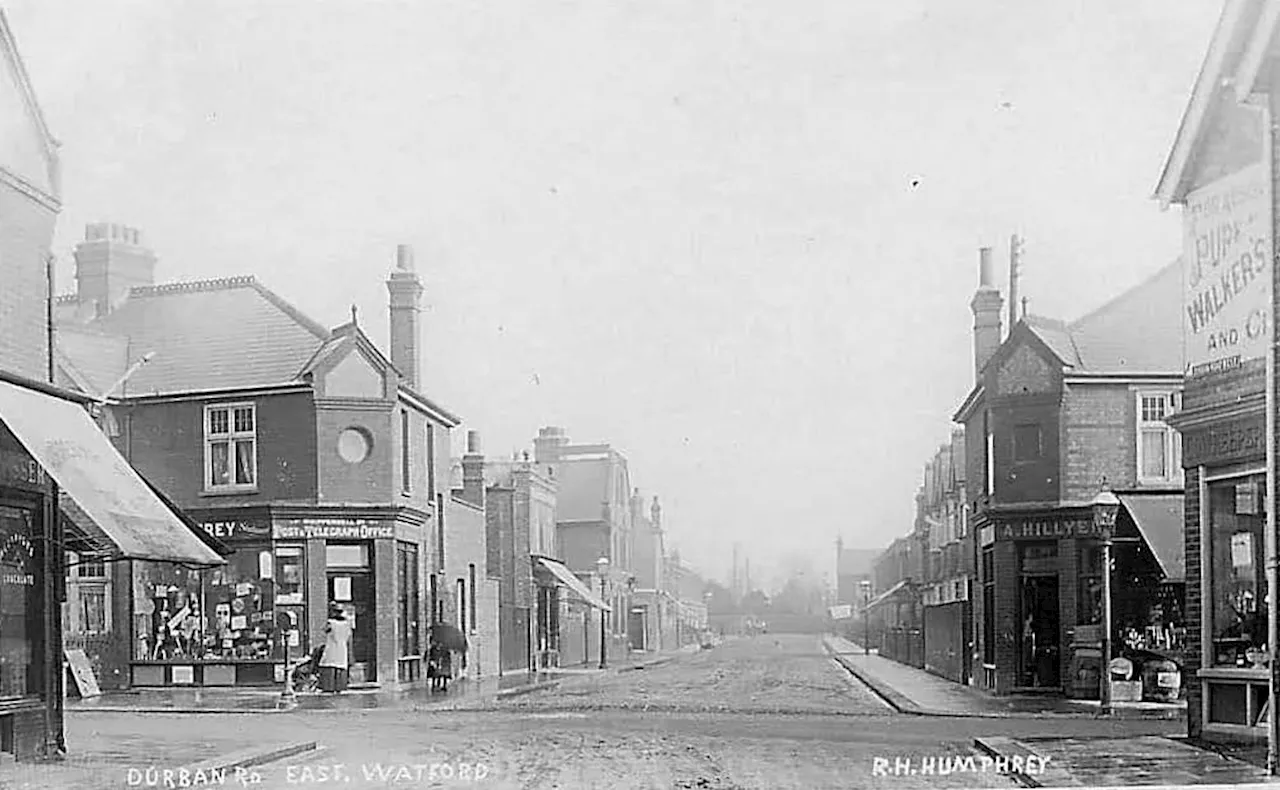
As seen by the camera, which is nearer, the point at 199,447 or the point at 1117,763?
the point at 1117,763

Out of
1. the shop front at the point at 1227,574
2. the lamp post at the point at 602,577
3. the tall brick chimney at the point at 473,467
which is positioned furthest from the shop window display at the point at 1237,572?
the tall brick chimney at the point at 473,467

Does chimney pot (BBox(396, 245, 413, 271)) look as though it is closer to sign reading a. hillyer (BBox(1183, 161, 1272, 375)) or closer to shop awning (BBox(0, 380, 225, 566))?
shop awning (BBox(0, 380, 225, 566))

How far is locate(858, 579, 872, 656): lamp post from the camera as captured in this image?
39.3 feet

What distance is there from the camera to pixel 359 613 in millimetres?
10930

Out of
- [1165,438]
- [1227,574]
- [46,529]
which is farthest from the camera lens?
[1165,438]

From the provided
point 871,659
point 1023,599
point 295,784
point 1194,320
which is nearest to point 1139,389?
point 1194,320

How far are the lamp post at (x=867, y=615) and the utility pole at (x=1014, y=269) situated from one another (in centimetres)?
220

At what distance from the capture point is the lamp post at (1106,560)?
1115 cm

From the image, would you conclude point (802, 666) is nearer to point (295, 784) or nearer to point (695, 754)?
point (695, 754)

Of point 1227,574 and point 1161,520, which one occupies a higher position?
point 1161,520

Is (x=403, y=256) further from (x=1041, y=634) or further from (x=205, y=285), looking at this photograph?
(x=1041, y=634)

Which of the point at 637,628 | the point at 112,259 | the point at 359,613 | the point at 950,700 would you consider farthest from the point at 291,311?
the point at 950,700

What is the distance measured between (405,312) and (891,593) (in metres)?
4.21

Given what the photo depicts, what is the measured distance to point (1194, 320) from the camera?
10359 millimetres
